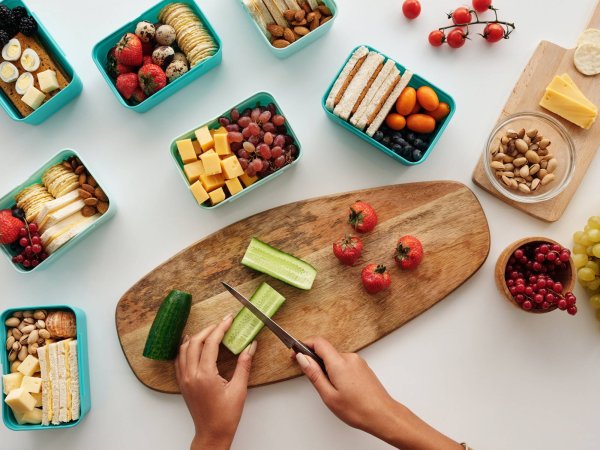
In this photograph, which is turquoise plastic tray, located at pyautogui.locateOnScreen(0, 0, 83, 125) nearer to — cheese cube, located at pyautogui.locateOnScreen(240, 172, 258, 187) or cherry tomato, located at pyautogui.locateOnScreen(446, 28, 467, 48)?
cheese cube, located at pyautogui.locateOnScreen(240, 172, 258, 187)

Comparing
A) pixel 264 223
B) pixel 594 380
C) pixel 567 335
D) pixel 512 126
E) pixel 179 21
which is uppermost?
pixel 179 21

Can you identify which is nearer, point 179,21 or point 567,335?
point 179,21

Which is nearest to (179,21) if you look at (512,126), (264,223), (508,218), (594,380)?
(264,223)

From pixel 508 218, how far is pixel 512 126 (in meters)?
0.34

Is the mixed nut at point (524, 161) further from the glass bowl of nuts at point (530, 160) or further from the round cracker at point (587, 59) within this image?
the round cracker at point (587, 59)

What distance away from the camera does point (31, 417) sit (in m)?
1.76

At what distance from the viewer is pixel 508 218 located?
1914 millimetres

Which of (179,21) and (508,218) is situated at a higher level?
(179,21)

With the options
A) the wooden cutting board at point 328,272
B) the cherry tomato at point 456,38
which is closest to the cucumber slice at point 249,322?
the wooden cutting board at point 328,272

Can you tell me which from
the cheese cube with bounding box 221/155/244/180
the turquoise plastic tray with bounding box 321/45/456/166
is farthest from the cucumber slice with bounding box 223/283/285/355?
the turquoise plastic tray with bounding box 321/45/456/166

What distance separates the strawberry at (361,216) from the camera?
1.80 meters

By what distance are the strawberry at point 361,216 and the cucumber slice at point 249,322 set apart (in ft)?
1.19

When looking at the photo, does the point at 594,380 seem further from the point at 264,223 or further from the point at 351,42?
the point at 351,42

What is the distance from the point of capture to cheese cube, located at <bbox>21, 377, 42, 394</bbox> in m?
1.74
